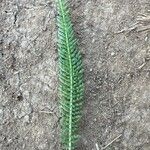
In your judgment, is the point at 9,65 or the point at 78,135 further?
the point at 9,65

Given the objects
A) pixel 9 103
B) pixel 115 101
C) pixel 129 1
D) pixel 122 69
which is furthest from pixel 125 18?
pixel 9 103

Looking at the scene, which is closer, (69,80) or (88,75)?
(69,80)

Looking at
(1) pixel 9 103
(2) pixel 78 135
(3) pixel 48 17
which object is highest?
(3) pixel 48 17

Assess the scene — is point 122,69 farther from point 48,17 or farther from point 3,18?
point 3,18
